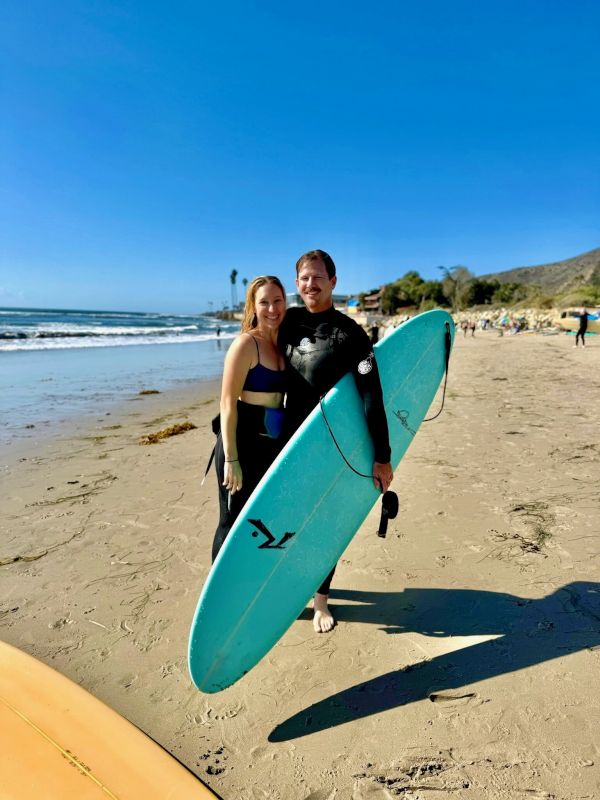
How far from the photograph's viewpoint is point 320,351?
208cm

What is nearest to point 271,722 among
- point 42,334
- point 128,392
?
point 128,392

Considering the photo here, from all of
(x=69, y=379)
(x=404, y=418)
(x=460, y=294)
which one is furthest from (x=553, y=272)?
(x=404, y=418)

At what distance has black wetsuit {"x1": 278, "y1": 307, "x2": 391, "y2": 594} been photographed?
6.86ft

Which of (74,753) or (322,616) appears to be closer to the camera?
(74,753)

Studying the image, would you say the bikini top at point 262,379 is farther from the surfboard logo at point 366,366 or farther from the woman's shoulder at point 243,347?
the surfboard logo at point 366,366

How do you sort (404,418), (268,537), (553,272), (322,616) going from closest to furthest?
(268,537) < (322,616) < (404,418) < (553,272)

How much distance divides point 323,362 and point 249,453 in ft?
1.79

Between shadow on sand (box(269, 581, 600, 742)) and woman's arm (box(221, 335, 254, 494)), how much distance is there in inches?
41.0

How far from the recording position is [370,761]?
164 centimetres

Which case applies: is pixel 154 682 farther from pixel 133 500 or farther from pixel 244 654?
pixel 133 500

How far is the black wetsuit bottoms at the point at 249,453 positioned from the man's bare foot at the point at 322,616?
28.0 inches

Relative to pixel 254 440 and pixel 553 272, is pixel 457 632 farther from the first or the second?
pixel 553 272

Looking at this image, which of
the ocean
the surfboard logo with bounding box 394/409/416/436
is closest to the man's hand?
the surfboard logo with bounding box 394/409/416/436

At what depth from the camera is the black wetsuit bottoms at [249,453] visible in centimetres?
209
